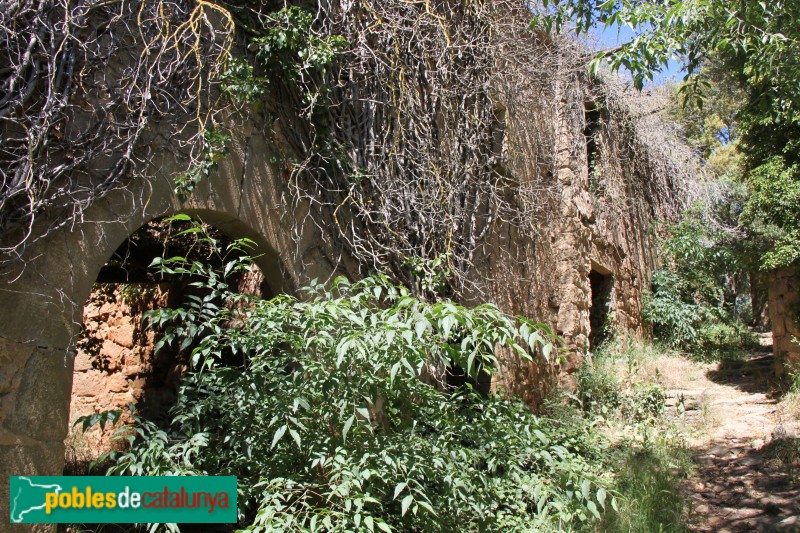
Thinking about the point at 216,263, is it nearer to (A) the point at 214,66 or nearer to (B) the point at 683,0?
(A) the point at 214,66

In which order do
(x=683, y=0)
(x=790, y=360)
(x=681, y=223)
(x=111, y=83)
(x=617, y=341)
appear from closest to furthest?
(x=111, y=83) → (x=683, y=0) → (x=790, y=360) → (x=617, y=341) → (x=681, y=223)

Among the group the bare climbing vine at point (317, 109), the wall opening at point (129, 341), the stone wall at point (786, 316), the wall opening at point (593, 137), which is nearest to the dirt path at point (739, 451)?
the stone wall at point (786, 316)

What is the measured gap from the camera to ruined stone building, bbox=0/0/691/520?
99.6 inches

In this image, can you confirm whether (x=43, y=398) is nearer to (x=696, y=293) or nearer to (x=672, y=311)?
(x=672, y=311)

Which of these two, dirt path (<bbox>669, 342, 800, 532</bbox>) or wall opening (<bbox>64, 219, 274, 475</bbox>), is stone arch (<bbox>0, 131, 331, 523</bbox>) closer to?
wall opening (<bbox>64, 219, 274, 475</bbox>)

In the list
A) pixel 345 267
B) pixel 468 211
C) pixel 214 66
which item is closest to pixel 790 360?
pixel 468 211

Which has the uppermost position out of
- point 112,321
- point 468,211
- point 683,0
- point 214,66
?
point 683,0

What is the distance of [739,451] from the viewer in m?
5.25

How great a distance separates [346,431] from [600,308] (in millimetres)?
6499

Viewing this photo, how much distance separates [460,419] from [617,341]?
551 centimetres

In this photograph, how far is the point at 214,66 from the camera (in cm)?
323

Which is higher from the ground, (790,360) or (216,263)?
(216,263)

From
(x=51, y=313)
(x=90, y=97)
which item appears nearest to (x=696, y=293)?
(x=90, y=97)

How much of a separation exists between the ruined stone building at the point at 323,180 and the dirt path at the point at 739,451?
4.66ft
